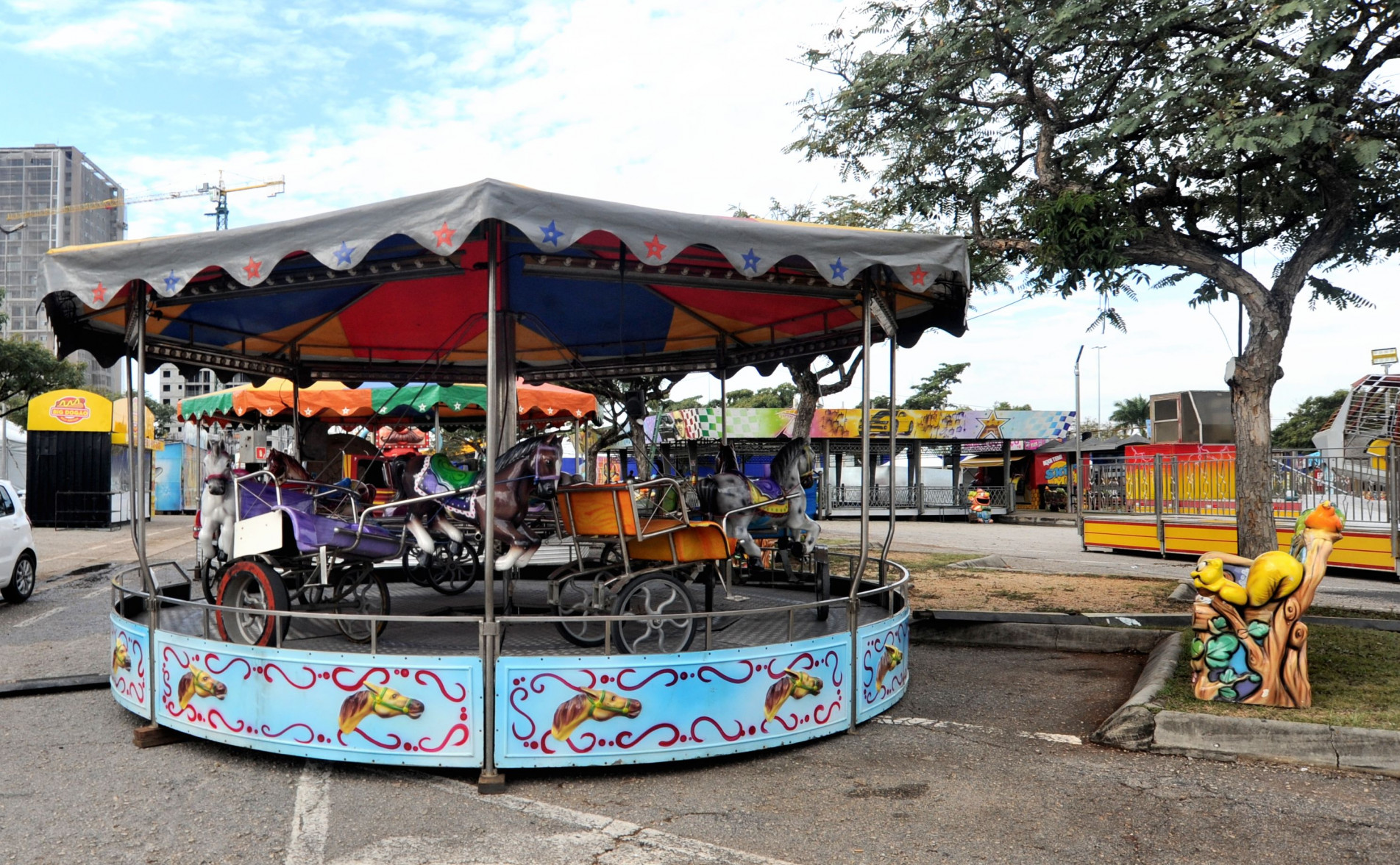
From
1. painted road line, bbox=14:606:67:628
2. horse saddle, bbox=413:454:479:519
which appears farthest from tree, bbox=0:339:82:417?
horse saddle, bbox=413:454:479:519

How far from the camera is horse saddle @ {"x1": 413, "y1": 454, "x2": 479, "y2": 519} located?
625 centimetres

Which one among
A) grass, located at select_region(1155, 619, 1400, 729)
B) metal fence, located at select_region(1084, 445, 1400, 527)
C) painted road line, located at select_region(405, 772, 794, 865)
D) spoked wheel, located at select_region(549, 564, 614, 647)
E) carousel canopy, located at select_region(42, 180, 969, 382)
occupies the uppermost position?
carousel canopy, located at select_region(42, 180, 969, 382)

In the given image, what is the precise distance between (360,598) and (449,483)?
117 centimetres

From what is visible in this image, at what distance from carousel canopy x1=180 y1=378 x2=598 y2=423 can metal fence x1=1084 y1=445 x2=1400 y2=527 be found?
1019cm

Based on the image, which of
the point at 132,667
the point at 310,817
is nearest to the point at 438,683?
the point at 310,817

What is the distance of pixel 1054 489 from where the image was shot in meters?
38.2

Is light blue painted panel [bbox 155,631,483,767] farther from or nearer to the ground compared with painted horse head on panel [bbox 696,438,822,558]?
nearer to the ground

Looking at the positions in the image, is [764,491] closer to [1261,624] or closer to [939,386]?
[1261,624]

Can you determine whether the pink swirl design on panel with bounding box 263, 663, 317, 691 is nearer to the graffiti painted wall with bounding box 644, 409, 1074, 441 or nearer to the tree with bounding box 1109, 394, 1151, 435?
the graffiti painted wall with bounding box 644, 409, 1074, 441

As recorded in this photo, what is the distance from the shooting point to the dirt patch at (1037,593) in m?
10.7

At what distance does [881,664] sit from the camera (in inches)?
242

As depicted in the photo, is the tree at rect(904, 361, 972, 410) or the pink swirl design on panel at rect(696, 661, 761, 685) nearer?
the pink swirl design on panel at rect(696, 661, 761, 685)

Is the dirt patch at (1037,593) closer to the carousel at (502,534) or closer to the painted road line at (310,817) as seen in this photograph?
the carousel at (502,534)

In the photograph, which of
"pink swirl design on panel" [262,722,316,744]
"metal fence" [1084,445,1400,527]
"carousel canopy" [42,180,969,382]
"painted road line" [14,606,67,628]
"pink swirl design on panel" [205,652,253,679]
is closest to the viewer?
"carousel canopy" [42,180,969,382]
